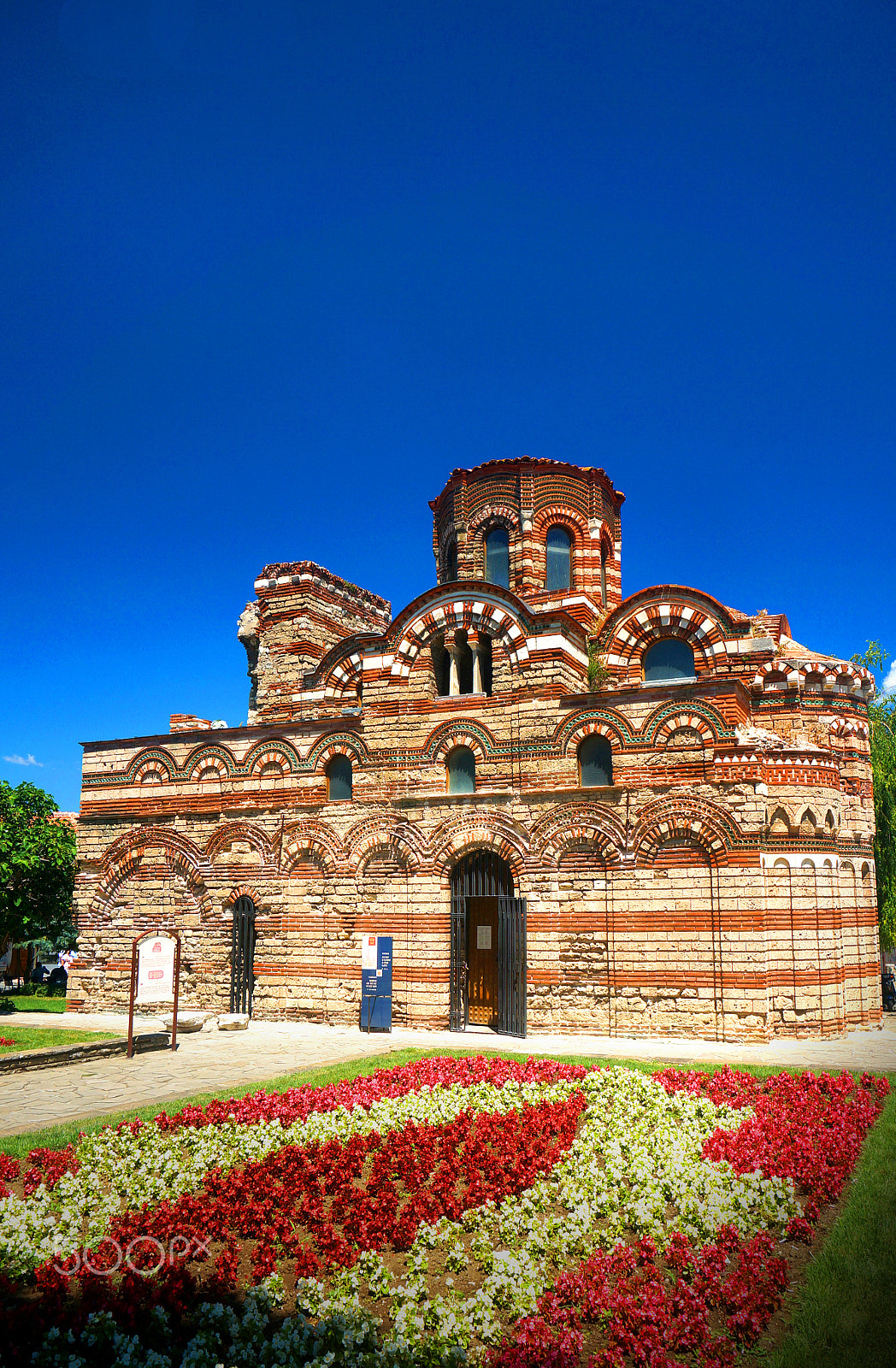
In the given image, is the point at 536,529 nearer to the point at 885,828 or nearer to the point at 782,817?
the point at 782,817

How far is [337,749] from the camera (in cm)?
1712

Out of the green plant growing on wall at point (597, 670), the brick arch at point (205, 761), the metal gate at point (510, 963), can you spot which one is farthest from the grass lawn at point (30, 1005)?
the green plant growing on wall at point (597, 670)

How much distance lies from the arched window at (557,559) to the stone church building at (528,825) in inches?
3.0

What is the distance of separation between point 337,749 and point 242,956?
4.39 m

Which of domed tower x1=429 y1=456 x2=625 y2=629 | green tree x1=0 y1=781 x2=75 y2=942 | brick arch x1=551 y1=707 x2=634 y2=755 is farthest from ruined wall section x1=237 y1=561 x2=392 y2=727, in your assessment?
brick arch x1=551 y1=707 x2=634 y2=755

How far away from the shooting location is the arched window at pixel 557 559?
797 inches

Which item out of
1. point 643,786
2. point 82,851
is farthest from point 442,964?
point 82,851

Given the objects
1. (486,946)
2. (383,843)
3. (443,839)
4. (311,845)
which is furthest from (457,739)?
(486,946)

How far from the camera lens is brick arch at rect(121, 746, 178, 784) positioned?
60.8 feet

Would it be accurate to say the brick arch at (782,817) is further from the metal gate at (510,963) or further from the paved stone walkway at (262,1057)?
the metal gate at (510,963)

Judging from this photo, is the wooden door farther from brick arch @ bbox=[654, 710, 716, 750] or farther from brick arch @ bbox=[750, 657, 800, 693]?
brick arch @ bbox=[750, 657, 800, 693]

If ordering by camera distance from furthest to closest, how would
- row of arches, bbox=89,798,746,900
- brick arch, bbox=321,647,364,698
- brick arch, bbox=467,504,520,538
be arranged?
brick arch, bbox=467,504,520,538 < brick arch, bbox=321,647,364,698 < row of arches, bbox=89,798,746,900

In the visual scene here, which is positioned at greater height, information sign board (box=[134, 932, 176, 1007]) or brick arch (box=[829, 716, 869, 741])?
brick arch (box=[829, 716, 869, 741])
